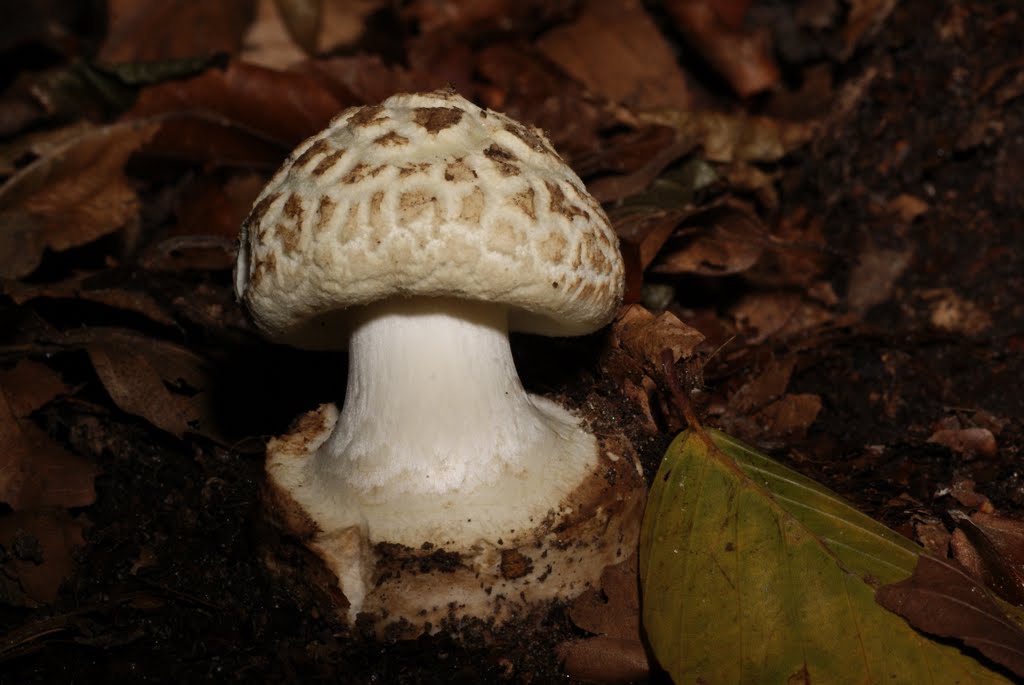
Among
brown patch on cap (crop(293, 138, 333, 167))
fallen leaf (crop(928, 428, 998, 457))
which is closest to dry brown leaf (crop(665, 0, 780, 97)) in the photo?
fallen leaf (crop(928, 428, 998, 457))

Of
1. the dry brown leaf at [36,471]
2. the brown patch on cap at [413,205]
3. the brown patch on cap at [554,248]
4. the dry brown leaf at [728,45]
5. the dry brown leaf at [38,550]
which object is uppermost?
the brown patch on cap at [413,205]

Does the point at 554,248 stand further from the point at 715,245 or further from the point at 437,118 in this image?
the point at 715,245

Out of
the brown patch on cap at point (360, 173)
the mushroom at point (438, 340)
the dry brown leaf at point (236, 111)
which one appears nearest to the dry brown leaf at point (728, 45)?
the dry brown leaf at point (236, 111)

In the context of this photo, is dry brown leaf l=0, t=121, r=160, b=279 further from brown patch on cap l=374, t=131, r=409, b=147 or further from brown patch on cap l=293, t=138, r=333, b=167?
brown patch on cap l=374, t=131, r=409, b=147

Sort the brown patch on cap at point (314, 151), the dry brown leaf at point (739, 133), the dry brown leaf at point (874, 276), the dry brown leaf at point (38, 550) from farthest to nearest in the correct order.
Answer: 1. the dry brown leaf at point (739, 133)
2. the dry brown leaf at point (874, 276)
3. the dry brown leaf at point (38, 550)
4. the brown patch on cap at point (314, 151)

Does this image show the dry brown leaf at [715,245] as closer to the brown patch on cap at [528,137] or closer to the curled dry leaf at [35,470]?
the brown patch on cap at [528,137]

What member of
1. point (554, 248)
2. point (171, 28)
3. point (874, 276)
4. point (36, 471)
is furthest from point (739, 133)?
point (171, 28)

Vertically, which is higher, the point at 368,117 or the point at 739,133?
the point at 368,117
